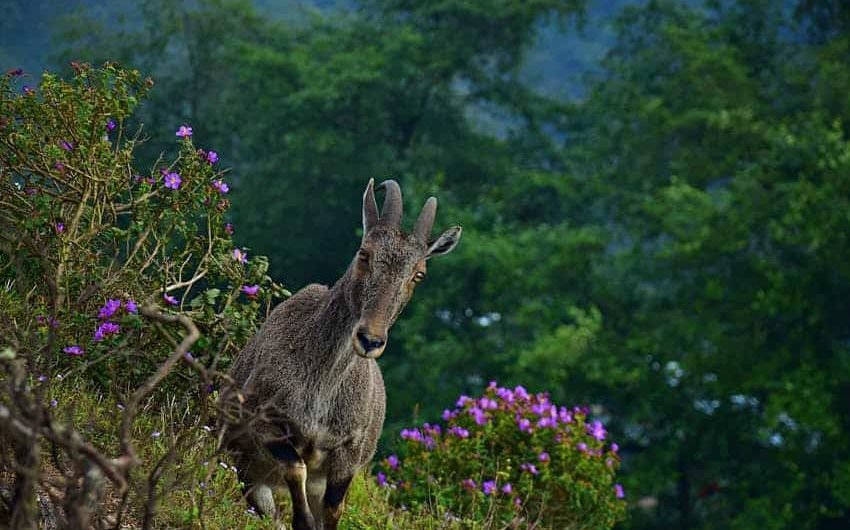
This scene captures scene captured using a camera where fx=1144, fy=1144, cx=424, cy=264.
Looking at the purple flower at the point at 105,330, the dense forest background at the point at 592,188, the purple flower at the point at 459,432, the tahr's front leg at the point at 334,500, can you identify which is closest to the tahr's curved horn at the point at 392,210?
the tahr's front leg at the point at 334,500

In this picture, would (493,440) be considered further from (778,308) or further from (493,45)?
(493,45)

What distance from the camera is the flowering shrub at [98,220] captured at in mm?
7699

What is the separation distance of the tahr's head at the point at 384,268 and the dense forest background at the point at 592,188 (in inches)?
593

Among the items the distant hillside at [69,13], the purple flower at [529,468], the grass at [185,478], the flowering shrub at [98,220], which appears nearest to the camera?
the grass at [185,478]

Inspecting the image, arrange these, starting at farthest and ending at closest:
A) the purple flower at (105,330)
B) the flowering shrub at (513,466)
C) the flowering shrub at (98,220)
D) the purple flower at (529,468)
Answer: the purple flower at (529,468) → the flowering shrub at (513,466) → the flowering shrub at (98,220) → the purple flower at (105,330)

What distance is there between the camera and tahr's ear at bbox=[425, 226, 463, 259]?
5.93m

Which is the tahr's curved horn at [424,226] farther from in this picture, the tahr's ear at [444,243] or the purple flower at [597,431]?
the purple flower at [597,431]

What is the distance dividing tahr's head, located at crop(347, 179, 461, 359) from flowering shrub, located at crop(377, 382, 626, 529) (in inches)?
133

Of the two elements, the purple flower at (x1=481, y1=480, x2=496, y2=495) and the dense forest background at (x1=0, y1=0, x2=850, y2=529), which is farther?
the dense forest background at (x1=0, y1=0, x2=850, y2=529)

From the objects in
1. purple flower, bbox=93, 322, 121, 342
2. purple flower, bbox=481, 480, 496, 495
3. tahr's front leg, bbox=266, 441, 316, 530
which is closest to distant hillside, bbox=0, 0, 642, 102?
purple flower, bbox=481, 480, 496, 495

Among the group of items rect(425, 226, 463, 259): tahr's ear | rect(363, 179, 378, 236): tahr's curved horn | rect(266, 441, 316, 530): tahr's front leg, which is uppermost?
rect(363, 179, 378, 236): tahr's curved horn

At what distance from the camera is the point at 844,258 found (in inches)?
840

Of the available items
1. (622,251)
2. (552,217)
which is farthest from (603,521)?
(552,217)

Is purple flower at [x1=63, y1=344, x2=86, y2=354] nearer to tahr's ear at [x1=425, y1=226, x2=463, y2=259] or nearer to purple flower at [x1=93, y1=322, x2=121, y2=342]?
purple flower at [x1=93, y1=322, x2=121, y2=342]
